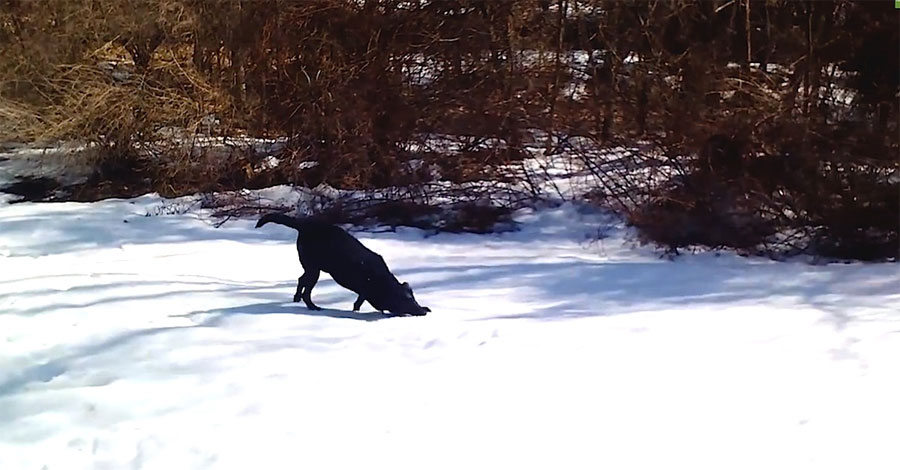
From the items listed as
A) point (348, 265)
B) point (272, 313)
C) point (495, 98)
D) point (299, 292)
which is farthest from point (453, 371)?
point (495, 98)

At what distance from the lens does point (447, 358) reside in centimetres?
546

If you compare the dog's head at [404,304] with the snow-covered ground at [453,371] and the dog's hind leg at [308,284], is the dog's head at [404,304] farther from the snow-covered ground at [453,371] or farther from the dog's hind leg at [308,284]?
the dog's hind leg at [308,284]

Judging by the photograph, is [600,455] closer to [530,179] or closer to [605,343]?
[605,343]

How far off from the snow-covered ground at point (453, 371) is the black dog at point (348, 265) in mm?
163

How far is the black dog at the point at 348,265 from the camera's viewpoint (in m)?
6.32

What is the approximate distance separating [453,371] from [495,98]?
800cm

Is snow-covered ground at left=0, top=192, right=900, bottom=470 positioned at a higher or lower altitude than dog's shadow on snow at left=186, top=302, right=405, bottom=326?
lower

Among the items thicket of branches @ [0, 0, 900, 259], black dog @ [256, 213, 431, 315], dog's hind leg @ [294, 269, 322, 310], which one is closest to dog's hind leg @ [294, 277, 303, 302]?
dog's hind leg @ [294, 269, 322, 310]

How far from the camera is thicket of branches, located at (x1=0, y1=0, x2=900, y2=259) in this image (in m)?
10.2

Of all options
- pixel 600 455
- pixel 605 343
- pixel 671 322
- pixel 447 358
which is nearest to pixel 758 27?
pixel 671 322

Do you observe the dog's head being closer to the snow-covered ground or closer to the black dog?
the black dog

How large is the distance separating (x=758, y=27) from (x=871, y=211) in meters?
2.90

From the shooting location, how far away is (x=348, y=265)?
6316mm

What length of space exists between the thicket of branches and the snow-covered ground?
1946 millimetres
